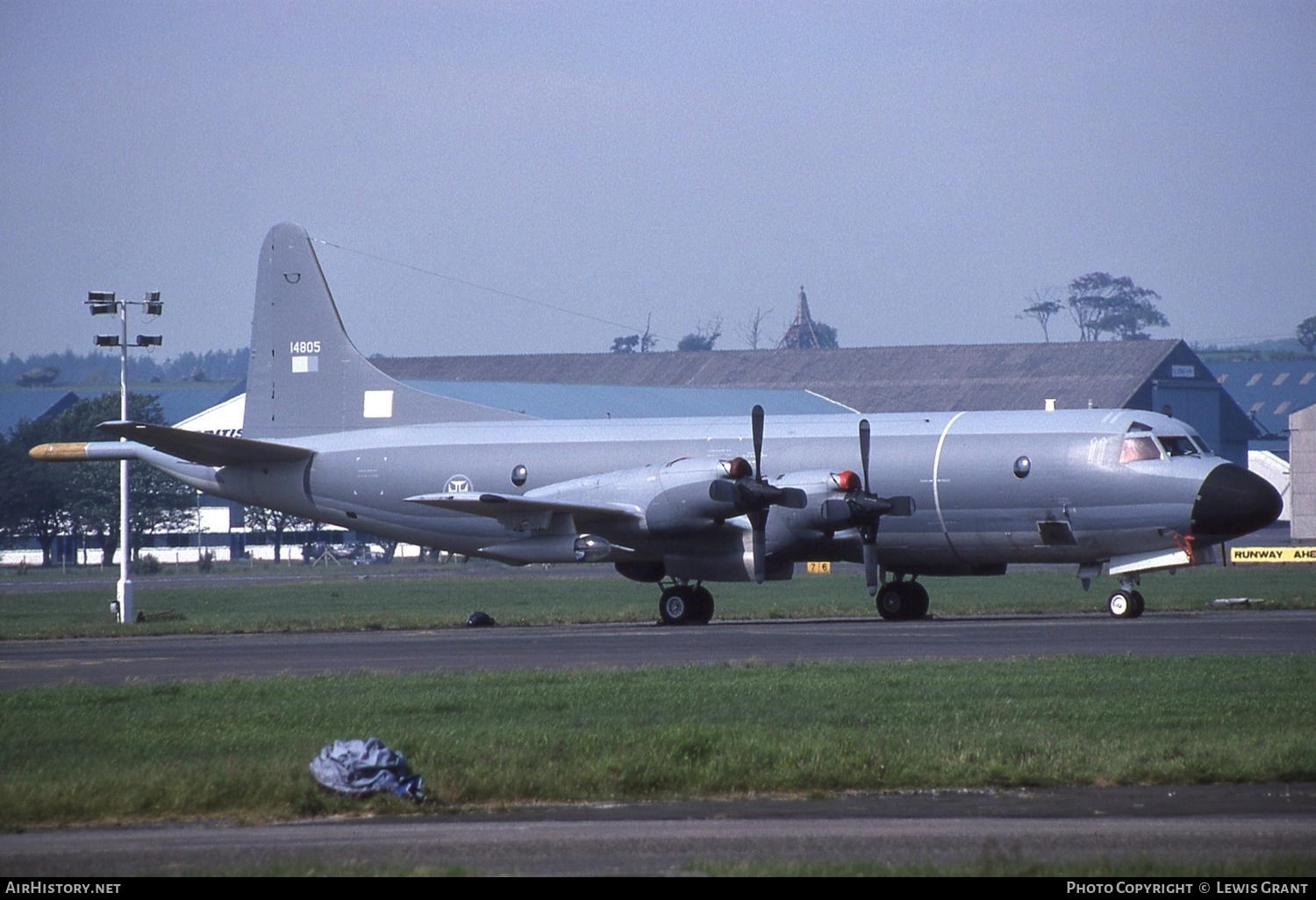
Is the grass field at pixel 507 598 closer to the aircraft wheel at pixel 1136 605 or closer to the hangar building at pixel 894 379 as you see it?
the aircraft wheel at pixel 1136 605

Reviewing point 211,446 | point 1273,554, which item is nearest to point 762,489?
point 211,446

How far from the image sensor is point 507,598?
51156mm

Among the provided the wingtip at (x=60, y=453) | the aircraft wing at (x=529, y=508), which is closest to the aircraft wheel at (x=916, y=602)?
the aircraft wing at (x=529, y=508)

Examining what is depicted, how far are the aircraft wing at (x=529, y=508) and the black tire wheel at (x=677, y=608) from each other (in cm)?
235

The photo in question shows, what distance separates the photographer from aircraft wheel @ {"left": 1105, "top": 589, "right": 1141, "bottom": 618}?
114 feet

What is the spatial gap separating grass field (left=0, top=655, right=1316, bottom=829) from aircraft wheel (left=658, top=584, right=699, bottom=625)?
12.3 m

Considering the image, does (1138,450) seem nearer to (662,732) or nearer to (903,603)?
(903,603)

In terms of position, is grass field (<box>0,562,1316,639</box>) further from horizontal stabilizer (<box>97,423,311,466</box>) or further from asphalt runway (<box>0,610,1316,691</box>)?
horizontal stabilizer (<box>97,423,311,466</box>)

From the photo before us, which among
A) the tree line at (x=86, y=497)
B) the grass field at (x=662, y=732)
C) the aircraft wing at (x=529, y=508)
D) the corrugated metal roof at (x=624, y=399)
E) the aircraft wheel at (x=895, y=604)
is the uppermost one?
the corrugated metal roof at (x=624, y=399)

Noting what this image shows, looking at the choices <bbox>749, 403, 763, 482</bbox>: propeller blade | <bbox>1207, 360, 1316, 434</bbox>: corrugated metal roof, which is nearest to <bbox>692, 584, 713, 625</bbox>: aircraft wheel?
<bbox>749, 403, 763, 482</bbox>: propeller blade

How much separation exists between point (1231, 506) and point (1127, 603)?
314 cm

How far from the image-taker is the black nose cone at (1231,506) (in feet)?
110

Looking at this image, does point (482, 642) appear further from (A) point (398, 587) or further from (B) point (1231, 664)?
(A) point (398, 587)

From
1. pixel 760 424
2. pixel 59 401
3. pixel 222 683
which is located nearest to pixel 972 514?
pixel 760 424
